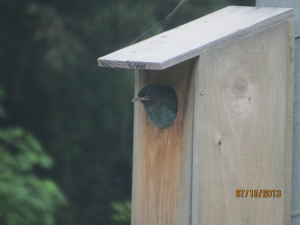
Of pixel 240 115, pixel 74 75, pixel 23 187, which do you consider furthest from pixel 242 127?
pixel 74 75

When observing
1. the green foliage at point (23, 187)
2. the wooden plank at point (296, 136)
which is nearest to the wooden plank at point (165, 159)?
the wooden plank at point (296, 136)

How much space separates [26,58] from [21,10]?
0.32m

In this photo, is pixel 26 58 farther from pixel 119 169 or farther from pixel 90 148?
pixel 119 169

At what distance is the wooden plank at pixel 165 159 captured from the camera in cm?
180

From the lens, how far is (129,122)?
11.8 feet

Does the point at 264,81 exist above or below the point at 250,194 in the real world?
above

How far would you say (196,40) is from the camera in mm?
1715

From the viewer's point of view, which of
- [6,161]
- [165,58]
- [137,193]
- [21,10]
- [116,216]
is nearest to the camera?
[165,58]

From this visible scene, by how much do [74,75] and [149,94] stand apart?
1.42 m

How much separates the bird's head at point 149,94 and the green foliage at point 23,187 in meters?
0.82

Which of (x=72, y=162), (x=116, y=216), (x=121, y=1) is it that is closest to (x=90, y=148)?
(x=72, y=162)
